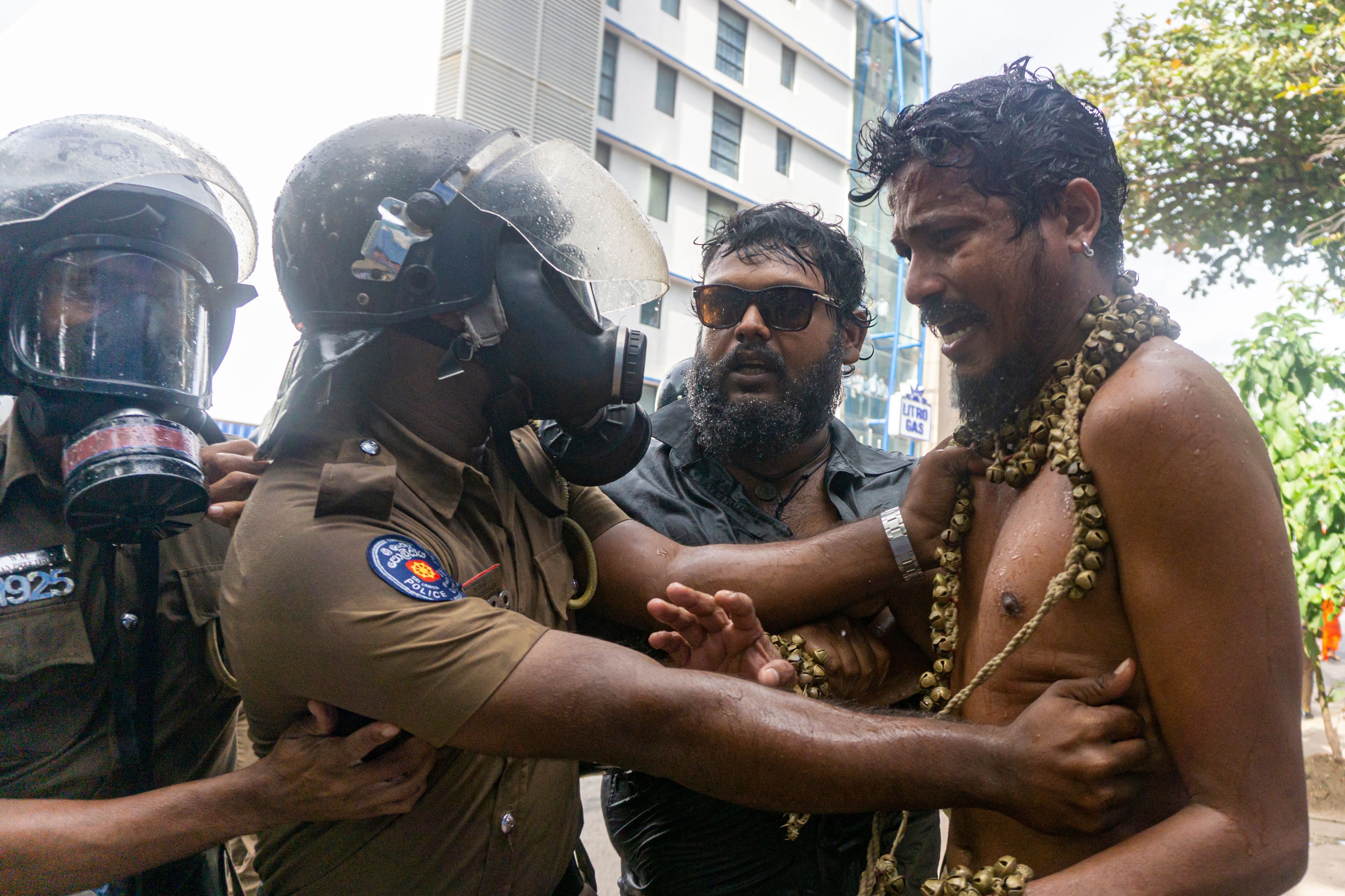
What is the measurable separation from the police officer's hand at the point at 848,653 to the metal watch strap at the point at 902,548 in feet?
0.77

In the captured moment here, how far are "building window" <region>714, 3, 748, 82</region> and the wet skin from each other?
19.7 meters

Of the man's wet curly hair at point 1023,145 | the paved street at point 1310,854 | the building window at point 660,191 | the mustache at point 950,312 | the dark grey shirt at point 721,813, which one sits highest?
the building window at point 660,191

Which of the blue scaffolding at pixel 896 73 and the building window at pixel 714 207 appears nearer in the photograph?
the building window at pixel 714 207

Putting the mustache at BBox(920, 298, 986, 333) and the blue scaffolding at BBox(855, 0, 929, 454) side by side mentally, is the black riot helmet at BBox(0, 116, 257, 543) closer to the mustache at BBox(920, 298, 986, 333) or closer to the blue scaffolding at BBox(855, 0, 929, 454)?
the mustache at BBox(920, 298, 986, 333)

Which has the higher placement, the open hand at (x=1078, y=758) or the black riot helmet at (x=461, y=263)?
the black riot helmet at (x=461, y=263)

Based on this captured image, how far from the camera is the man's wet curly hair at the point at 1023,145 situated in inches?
80.2

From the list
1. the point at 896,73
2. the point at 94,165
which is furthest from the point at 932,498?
the point at 896,73

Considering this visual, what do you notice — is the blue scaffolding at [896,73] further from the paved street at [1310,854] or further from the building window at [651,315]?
the paved street at [1310,854]

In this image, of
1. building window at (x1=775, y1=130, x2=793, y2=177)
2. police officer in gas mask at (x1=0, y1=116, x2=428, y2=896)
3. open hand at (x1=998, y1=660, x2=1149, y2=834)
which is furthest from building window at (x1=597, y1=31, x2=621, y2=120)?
open hand at (x1=998, y1=660, x2=1149, y2=834)

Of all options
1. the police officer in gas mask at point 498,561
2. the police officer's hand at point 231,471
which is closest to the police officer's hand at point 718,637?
the police officer in gas mask at point 498,561

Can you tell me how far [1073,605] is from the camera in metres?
1.75

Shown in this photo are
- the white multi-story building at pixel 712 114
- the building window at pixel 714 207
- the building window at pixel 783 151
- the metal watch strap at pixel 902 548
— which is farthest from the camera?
the building window at pixel 783 151

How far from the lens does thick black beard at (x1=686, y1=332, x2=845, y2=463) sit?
2926mm

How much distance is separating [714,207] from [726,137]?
1.65m
